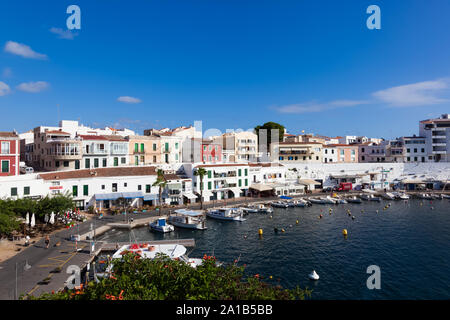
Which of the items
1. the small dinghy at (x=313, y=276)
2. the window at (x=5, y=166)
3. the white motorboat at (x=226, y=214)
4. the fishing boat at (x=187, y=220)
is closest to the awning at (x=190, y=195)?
the white motorboat at (x=226, y=214)

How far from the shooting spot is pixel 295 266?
30.4 meters

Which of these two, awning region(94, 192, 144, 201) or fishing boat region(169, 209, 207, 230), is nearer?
fishing boat region(169, 209, 207, 230)

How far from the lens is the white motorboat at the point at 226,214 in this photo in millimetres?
51031

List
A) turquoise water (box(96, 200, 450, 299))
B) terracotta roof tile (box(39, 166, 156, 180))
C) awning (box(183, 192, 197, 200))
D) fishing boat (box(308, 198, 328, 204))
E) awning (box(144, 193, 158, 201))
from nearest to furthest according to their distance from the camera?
1. turquoise water (box(96, 200, 450, 299))
2. terracotta roof tile (box(39, 166, 156, 180))
3. awning (box(144, 193, 158, 201))
4. awning (box(183, 192, 197, 200))
5. fishing boat (box(308, 198, 328, 204))

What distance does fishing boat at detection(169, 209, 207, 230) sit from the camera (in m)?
45.6

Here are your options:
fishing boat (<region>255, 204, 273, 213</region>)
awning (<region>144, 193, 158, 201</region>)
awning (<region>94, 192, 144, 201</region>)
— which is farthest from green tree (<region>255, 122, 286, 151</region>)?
awning (<region>94, 192, 144, 201</region>)

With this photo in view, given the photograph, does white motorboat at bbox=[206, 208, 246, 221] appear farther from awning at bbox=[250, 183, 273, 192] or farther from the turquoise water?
awning at bbox=[250, 183, 273, 192]

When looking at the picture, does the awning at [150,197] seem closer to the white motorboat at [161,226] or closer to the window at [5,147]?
the white motorboat at [161,226]

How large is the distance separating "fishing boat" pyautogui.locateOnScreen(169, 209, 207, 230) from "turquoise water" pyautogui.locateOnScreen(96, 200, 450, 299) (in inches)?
61.9

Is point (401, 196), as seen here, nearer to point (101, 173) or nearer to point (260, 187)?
point (260, 187)

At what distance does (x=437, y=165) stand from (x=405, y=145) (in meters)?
12.5

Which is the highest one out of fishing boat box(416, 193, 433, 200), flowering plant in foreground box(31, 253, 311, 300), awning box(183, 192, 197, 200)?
flowering plant in foreground box(31, 253, 311, 300)

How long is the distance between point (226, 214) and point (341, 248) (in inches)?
814

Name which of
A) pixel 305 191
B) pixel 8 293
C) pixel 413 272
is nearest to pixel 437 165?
pixel 305 191
